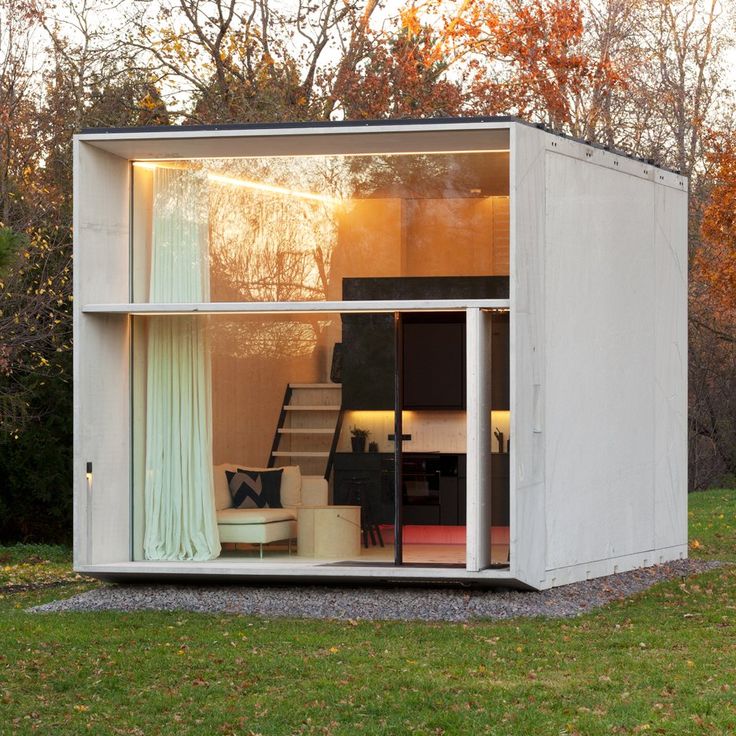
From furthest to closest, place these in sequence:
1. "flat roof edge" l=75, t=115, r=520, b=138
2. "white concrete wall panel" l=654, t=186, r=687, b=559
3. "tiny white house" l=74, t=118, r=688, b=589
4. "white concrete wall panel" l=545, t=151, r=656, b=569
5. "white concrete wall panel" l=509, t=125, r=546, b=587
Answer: "white concrete wall panel" l=654, t=186, r=687, b=559 → "white concrete wall panel" l=545, t=151, r=656, b=569 → "tiny white house" l=74, t=118, r=688, b=589 → "flat roof edge" l=75, t=115, r=520, b=138 → "white concrete wall panel" l=509, t=125, r=546, b=587

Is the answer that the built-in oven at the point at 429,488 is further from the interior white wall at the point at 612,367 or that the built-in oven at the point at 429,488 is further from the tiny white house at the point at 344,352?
the interior white wall at the point at 612,367

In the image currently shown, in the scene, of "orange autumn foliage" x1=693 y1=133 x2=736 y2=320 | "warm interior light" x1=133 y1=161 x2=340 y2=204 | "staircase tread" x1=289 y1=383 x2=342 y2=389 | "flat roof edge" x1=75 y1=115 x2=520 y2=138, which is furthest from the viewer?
"orange autumn foliage" x1=693 y1=133 x2=736 y2=320

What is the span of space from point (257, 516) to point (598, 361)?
3.24 m

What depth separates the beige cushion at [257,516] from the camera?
11.5 m

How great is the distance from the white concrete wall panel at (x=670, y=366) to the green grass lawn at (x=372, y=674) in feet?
7.68

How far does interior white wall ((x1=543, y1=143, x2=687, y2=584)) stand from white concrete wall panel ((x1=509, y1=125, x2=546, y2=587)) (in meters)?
0.16

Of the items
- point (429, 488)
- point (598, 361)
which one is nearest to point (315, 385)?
point (429, 488)

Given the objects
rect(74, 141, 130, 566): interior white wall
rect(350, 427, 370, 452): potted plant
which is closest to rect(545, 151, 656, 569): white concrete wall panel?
rect(350, 427, 370, 452): potted plant

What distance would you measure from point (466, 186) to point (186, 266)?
247cm

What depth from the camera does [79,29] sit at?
1953 cm

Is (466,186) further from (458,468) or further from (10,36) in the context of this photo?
(10,36)

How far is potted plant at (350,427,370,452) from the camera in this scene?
1114 cm

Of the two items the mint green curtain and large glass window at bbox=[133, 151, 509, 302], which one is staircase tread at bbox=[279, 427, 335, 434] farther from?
large glass window at bbox=[133, 151, 509, 302]

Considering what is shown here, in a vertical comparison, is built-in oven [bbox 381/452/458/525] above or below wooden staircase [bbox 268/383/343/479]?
below
